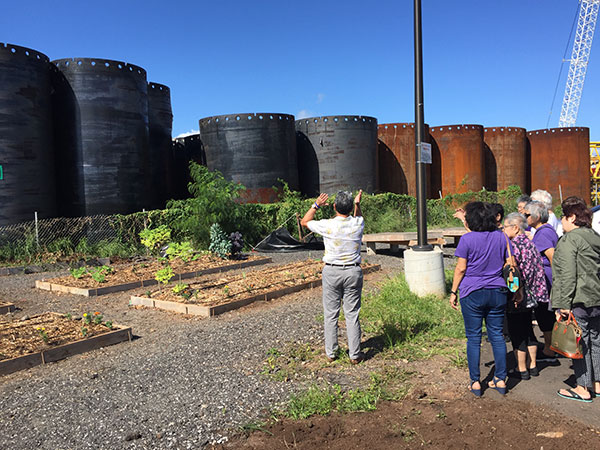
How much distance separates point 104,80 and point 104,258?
5.63 metres

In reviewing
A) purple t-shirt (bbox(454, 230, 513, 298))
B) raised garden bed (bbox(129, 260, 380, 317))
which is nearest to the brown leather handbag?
purple t-shirt (bbox(454, 230, 513, 298))

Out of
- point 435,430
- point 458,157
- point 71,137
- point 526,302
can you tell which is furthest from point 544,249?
point 458,157

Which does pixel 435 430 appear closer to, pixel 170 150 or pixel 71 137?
pixel 71 137

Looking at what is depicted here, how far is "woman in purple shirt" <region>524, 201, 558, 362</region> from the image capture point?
4402 mm

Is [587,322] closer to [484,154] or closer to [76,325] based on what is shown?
[76,325]

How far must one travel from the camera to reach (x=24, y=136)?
13.6 m

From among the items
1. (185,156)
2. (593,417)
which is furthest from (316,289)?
(185,156)

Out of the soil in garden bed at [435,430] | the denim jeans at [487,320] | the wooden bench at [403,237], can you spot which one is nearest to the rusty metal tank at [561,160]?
the wooden bench at [403,237]

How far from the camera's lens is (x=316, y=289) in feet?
28.1

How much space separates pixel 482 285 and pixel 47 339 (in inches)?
179

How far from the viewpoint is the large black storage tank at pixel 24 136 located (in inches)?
523

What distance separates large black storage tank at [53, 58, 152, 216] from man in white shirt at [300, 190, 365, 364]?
12.1m

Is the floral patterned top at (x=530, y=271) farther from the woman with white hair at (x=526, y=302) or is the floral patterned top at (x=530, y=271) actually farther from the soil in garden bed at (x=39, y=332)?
the soil in garden bed at (x=39, y=332)

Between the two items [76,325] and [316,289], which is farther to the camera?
[316,289]
